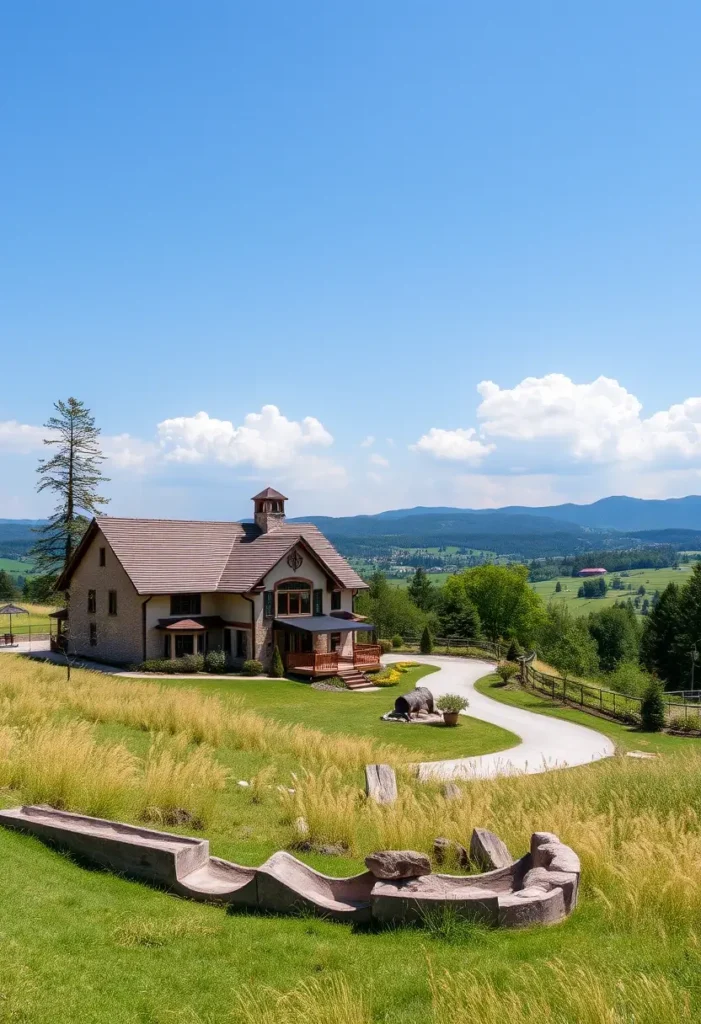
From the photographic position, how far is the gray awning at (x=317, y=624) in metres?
38.4

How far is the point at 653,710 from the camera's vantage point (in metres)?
29.7

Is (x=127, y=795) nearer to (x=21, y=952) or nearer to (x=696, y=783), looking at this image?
(x=21, y=952)

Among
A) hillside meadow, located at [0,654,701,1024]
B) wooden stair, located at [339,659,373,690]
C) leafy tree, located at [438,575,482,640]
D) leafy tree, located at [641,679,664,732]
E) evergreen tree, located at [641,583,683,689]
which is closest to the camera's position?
hillside meadow, located at [0,654,701,1024]

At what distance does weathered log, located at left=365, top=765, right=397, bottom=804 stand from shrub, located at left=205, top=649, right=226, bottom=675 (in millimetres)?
24925

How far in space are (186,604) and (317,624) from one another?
6498mm

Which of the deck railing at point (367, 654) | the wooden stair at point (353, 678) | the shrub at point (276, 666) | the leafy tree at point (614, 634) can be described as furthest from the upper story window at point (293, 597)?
the leafy tree at point (614, 634)

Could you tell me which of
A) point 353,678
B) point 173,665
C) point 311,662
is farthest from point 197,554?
point 353,678

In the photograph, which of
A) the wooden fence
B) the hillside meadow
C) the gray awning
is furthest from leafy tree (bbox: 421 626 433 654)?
the hillside meadow

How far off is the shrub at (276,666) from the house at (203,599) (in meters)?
0.43

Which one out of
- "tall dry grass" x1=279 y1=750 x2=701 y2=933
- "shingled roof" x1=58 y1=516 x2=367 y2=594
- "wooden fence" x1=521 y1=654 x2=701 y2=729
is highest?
"shingled roof" x1=58 y1=516 x2=367 y2=594

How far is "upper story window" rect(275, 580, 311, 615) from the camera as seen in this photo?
1574 inches

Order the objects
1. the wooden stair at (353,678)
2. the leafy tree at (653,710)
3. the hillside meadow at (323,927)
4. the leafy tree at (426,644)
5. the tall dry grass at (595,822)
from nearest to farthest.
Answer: the hillside meadow at (323,927)
the tall dry grass at (595,822)
the leafy tree at (653,710)
the wooden stair at (353,678)
the leafy tree at (426,644)

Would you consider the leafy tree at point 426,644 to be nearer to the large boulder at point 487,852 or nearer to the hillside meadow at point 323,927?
the hillside meadow at point 323,927

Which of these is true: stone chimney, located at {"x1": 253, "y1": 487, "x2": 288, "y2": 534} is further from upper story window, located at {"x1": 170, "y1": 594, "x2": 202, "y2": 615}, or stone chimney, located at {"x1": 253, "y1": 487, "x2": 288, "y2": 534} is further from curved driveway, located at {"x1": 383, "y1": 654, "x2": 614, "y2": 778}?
curved driveway, located at {"x1": 383, "y1": 654, "x2": 614, "y2": 778}
